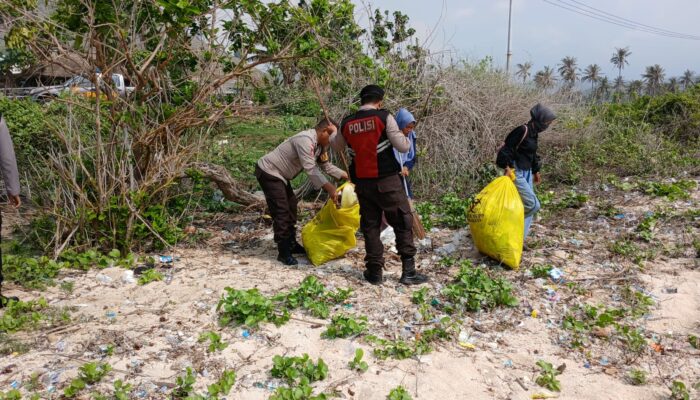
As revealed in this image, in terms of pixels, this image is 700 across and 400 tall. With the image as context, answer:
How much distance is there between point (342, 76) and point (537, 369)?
4.40 meters

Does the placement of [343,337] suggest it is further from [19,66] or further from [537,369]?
[19,66]

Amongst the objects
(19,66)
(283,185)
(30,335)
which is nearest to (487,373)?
(283,185)

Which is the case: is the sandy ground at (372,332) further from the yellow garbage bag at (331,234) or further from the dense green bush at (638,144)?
the dense green bush at (638,144)

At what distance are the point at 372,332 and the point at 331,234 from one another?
138cm

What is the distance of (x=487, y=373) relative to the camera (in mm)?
2957

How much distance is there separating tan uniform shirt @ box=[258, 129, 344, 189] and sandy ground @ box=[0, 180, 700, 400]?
2.59ft

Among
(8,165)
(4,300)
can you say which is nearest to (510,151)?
(8,165)

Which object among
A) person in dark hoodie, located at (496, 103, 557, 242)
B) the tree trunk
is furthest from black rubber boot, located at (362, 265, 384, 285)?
the tree trunk

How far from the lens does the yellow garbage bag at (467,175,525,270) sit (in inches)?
172

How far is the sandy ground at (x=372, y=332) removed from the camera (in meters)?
2.85

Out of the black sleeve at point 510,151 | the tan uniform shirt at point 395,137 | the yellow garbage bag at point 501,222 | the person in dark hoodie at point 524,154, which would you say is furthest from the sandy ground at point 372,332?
the tan uniform shirt at point 395,137

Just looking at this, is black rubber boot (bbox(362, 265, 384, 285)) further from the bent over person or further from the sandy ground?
the bent over person

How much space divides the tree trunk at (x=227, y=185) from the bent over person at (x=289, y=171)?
1119 mm

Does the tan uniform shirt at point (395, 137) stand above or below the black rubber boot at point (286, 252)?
above
